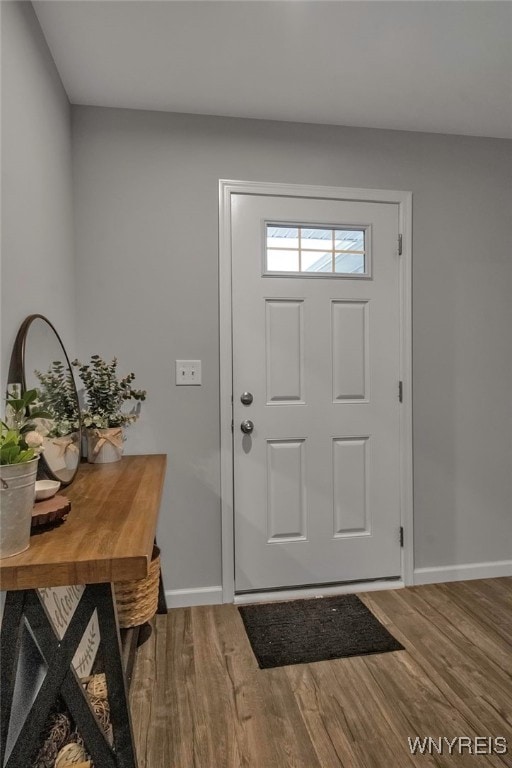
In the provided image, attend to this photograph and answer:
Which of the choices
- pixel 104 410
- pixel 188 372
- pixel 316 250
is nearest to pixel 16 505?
pixel 104 410

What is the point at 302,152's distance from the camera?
2184mm

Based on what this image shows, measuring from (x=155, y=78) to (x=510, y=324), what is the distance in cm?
215

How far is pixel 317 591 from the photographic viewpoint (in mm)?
2229

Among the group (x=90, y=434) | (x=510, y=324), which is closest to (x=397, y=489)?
(x=510, y=324)

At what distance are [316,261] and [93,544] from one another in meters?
1.73

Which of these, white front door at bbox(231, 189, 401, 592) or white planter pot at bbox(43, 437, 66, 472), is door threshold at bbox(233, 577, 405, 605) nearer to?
white front door at bbox(231, 189, 401, 592)

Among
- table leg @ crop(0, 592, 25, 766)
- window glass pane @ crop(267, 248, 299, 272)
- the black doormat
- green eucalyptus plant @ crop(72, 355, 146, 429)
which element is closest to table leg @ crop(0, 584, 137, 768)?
table leg @ crop(0, 592, 25, 766)

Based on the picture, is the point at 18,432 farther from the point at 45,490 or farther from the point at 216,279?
the point at 216,279

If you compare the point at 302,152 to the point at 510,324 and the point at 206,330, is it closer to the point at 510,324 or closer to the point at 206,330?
the point at 206,330

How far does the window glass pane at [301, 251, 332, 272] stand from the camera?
221 centimetres

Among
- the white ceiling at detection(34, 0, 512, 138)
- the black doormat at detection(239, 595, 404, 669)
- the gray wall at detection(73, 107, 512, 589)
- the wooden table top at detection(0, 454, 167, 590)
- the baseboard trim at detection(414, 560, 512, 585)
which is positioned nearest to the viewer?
the wooden table top at detection(0, 454, 167, 590)

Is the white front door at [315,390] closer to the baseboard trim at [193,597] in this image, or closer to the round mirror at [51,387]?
the baseboard trim at [193,597]

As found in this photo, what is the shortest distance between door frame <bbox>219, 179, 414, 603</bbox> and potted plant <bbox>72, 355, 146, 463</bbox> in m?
0.46

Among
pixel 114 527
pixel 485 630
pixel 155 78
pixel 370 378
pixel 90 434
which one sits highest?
pixel 155 78
